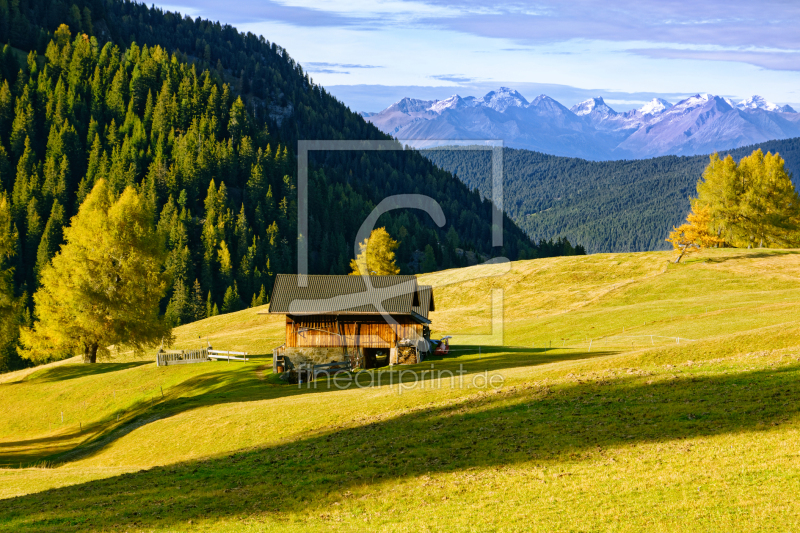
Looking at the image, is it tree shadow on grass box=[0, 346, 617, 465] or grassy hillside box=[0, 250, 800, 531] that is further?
tree shadow on grass box=[0, 346, 617, 465]

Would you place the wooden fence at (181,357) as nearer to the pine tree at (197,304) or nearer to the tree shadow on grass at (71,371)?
the tree shadow on grass at (71,371)

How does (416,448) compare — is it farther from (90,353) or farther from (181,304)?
(181,304)

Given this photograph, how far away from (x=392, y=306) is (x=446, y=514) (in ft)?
113

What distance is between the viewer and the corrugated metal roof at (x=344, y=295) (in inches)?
2013

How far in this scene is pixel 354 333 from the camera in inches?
2057

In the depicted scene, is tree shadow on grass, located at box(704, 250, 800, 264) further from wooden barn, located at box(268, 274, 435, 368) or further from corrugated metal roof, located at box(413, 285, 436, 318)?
wooden barn, located at box(268, 274, 435, 368)

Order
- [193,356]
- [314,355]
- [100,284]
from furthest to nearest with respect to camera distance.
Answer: [193,356]
[100,284]
[314,355]

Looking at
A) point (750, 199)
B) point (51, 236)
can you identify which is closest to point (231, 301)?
point (51, 236)

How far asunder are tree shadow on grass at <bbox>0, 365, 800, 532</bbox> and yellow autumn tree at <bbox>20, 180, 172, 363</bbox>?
112 feet

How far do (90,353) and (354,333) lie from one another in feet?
88.1

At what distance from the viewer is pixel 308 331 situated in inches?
2063

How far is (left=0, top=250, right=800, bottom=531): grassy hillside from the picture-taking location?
17234 millimetres

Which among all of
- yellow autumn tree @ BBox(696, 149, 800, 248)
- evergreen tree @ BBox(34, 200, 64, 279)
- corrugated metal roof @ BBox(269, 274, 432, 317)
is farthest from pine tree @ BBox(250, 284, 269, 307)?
corrugated metal roof @ BBox(269, 274, 432, 317)

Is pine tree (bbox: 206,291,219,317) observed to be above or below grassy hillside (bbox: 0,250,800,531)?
below
